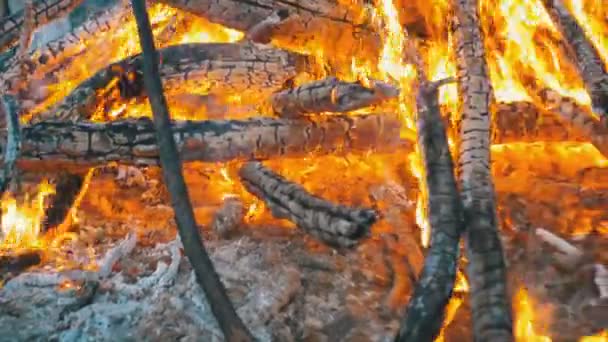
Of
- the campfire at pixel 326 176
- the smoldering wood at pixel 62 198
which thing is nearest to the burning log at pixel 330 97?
the campfire at pixel 326 176

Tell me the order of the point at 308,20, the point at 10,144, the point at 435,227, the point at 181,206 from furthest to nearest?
the point at 308,20
the point at 10,144
the point at 435,227
the point at 181,206

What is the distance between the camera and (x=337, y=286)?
3801mm

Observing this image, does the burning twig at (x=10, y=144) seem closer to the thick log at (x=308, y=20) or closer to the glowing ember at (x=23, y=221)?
the glowing ember at (x=23, y=221)

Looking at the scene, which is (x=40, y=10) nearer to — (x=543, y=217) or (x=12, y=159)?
(x=12, y=159)

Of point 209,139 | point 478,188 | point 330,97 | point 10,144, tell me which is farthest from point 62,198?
point 478,188

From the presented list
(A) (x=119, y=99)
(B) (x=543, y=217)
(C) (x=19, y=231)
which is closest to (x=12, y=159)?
(C) (x=19, y=231)

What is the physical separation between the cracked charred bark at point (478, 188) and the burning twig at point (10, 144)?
9.95ft

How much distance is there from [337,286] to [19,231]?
2.61m

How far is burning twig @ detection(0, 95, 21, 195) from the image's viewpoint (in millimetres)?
3959

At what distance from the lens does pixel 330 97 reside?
13.5ft

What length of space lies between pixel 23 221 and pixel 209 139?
5.37ft

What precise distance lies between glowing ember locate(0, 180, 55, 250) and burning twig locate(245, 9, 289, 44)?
2835mm

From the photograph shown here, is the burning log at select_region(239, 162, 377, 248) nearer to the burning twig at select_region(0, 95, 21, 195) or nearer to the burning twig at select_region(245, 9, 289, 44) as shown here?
the burning twig at select_region(0, 95, 21, 195)

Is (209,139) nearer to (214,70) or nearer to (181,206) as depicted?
(214,70)
